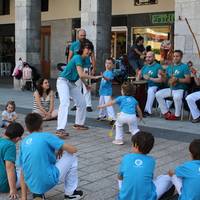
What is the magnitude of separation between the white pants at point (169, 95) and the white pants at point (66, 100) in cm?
224

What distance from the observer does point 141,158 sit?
13.6 ft

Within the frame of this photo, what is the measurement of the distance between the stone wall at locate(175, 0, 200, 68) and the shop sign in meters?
6.66

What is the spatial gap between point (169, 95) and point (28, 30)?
8646 mm

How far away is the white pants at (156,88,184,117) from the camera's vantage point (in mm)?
9875

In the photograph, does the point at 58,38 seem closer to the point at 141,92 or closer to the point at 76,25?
the point at 76,25

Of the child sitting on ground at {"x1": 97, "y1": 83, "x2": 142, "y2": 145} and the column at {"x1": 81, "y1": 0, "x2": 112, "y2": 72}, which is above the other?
the column at {"x1": 81, "y1": 0, "x2": 112, "y2": 72}

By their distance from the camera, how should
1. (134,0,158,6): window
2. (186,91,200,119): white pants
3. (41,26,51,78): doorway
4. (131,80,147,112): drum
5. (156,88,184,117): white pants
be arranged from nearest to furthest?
(186,91,200,119): white pants → (156,88,184,117): white pants → (131,80,147,112): drum → (134,0,158,6): window → (41,26,51,78): doorway

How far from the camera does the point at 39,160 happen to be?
4.41 metres

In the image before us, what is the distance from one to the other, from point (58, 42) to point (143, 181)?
1938 centimetres

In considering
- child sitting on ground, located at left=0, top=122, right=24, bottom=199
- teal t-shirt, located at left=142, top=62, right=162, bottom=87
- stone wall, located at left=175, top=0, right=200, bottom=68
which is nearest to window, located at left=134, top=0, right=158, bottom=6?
stone wall, located at left=175, top=0, right=200, bottom=68

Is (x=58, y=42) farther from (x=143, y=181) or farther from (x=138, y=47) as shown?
(x=143, y=181)

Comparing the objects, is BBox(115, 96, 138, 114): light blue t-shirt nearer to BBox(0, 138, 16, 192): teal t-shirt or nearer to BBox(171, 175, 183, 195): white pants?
BBox(0, 138, 16, 192): teal t-shirt

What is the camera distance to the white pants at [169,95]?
389 inches

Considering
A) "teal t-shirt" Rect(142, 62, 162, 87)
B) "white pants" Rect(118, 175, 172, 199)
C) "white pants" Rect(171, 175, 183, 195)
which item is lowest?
"white pants" Rect(118, 175, 172, 199)
